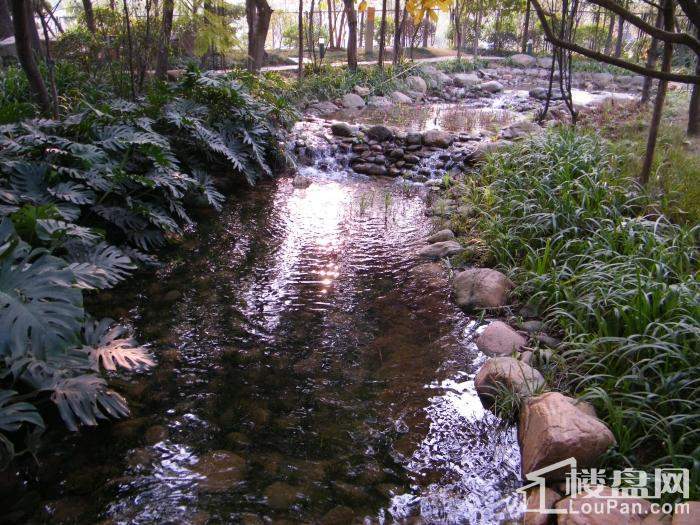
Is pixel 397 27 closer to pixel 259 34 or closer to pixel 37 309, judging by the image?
pixel 259 34

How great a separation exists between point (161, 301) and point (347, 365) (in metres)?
1.62

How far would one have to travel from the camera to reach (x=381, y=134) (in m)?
8.68

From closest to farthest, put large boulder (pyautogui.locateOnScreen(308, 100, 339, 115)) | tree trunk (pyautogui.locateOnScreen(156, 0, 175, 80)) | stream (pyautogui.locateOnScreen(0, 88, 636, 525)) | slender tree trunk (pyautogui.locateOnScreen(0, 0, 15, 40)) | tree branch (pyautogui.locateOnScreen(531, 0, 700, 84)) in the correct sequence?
tree branch (pyautogui.locateOnScreen(531, 0, 700, 84)) < stream (pyautogui.locateOnScreen(0, 88, 636, 525)) < tree trunk (pyautogui.locateOnScreen(156, 0, 175, 80)) < slender tree trunk (pyautogui.locateOnScreen(0, 0, 15, 40)) < large boulder (pyautogui.locateOnScreen(308, 100, 339, 115))

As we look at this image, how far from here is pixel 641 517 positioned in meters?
2.01

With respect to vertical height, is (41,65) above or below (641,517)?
above

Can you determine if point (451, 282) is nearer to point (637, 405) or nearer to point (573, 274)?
point (573, 274)

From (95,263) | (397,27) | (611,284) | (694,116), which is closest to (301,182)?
(95,263)

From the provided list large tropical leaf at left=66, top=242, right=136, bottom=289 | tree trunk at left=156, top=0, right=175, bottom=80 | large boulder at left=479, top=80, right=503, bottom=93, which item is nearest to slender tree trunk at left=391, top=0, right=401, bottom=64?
large boulder at left=479, top=80, right=503, bottom=93

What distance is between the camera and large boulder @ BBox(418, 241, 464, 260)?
4.76 metres

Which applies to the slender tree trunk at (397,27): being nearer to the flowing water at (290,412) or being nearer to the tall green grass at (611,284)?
the tall green grass at (611,284)

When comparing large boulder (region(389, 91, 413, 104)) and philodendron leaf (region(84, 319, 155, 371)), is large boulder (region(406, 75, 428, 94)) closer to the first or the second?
large boulder (region(389, 91, 413, 104))

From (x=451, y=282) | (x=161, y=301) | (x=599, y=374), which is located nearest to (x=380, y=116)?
(x=451, y=282)

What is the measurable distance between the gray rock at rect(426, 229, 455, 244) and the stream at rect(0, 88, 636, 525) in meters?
0.46

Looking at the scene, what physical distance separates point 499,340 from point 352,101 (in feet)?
32.6
